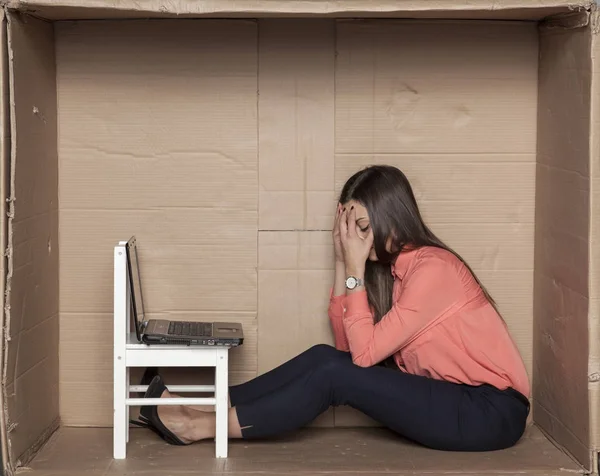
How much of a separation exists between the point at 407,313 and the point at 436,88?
0.64 meters

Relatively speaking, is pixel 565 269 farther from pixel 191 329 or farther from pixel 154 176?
pixel 154 176

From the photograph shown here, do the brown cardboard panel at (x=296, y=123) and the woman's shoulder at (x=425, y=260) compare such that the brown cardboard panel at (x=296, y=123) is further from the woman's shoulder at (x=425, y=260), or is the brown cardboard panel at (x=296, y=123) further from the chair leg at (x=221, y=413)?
the chair leg at (x=221, y=413)

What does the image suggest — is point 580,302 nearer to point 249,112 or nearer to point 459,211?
point 459,211

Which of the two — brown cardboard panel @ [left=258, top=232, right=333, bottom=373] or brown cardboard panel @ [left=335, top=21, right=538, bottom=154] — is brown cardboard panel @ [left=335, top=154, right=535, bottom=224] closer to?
brown cardboard panel @ [left=335, top=21, right=538, bottom=154]

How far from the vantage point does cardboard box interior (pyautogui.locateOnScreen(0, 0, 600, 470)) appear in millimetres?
2557

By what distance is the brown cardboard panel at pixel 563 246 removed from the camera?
2.22 meters

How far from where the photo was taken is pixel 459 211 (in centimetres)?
261

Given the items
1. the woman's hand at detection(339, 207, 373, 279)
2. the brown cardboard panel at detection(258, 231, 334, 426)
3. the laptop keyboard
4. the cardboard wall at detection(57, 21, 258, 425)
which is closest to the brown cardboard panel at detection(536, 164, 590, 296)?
the woman's hand at detection(339, 207, 373, 279)

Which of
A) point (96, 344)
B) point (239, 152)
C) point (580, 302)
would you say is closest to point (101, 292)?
point (96, 344)

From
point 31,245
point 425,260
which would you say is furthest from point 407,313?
point 31,245

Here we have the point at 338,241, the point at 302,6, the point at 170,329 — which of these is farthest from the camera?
the point at 338,241

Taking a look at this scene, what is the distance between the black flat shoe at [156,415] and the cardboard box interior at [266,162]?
23cm

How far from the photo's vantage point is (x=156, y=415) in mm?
2402

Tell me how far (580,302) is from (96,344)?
4.20ft
